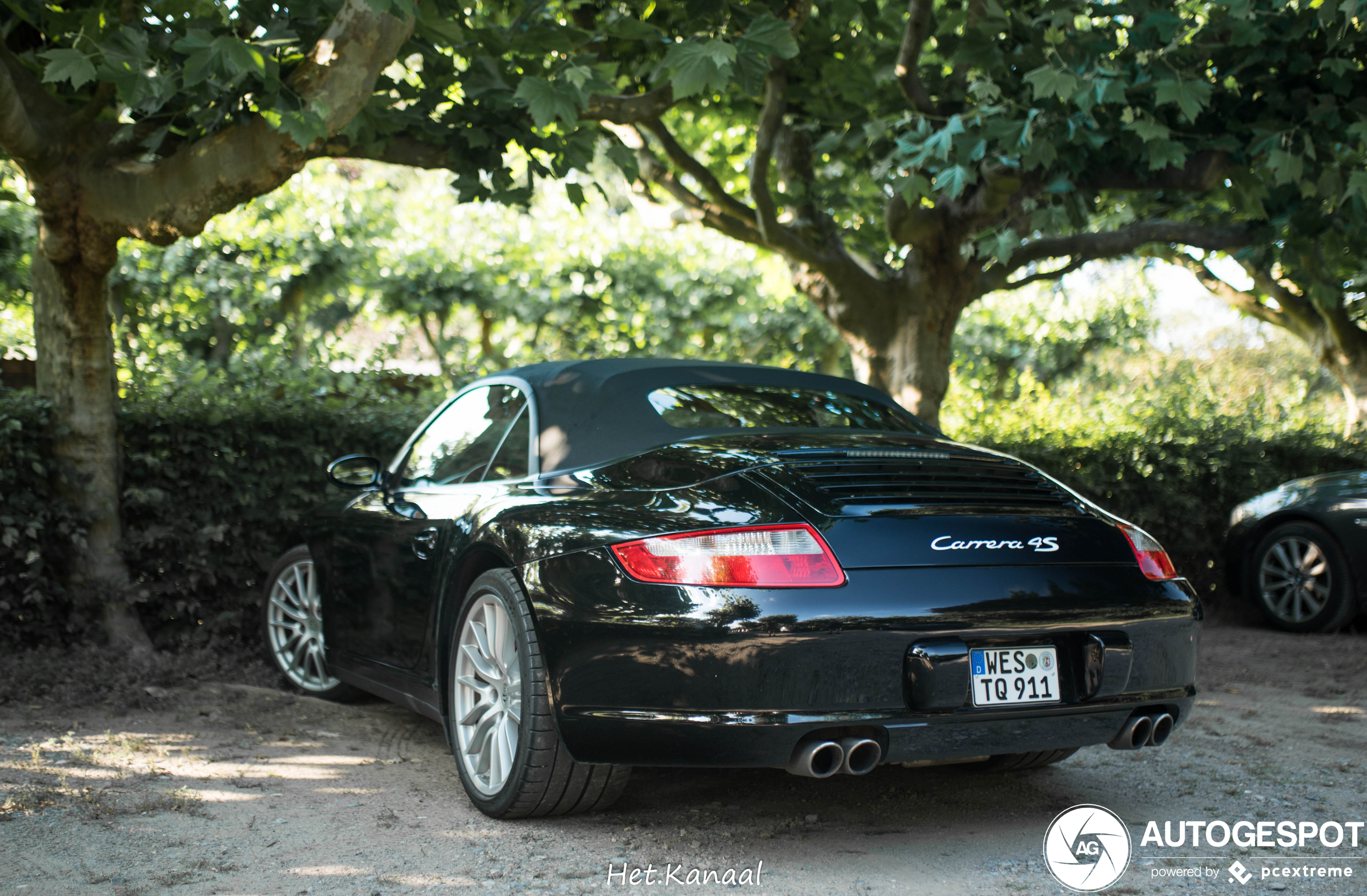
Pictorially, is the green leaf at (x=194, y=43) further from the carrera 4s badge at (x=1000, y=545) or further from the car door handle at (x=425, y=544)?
the carrera 4s badge at (x=1000, y=545)

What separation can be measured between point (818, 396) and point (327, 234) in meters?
11.8

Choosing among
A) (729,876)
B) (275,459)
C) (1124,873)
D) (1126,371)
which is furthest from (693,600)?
(1126,371)

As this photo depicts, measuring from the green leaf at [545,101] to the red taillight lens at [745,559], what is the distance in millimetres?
2590


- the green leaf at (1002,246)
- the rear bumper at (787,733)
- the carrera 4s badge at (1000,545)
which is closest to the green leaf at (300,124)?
the rear bumper at (787,733)

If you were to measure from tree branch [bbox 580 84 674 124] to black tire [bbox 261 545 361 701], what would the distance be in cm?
273

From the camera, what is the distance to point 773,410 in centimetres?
410

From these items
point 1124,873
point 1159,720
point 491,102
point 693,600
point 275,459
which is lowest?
point 1124,873

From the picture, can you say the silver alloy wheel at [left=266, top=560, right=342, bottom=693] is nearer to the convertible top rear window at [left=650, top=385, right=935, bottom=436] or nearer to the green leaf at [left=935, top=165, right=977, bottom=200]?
the convertible top rear window at [left=650, top=385, right=935, bottom=436]

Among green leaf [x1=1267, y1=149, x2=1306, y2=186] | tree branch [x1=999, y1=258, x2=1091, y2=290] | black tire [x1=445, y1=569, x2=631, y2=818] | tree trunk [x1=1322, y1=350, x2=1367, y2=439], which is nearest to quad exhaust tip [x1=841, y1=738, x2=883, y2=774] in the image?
black tire [x1=445, y1=569, x2=631, y2=818]

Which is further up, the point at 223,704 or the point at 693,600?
the point at 693,600

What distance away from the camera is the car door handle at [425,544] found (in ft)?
12.9

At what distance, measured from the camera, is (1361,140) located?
223 inches

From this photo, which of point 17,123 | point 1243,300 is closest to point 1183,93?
point 17,123

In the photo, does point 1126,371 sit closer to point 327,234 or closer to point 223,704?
point 327,234
